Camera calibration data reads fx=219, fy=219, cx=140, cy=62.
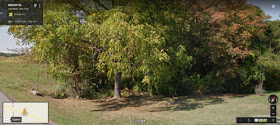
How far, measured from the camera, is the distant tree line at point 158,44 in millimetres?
7824

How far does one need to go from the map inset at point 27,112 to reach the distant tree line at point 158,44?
3.39 metres

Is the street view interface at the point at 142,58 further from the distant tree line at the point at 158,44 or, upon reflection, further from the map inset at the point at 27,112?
the map inset at the point at 27,112

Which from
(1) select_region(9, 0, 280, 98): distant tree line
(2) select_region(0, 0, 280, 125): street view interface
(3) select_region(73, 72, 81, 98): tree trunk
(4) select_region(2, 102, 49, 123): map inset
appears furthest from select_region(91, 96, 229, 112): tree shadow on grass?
(4) select_region(2, 102, 49, 123): map inset

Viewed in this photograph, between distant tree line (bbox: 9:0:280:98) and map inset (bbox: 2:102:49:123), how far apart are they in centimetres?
339

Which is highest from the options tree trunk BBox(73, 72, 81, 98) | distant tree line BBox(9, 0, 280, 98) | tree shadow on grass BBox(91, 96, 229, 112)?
distant tree line BBox(9, 0, 280, 98)

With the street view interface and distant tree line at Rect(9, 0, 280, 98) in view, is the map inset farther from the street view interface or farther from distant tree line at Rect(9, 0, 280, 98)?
distant tree line at Rect(9, 0, 280, 98)

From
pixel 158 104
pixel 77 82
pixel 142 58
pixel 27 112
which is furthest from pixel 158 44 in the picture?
pixel 77 82

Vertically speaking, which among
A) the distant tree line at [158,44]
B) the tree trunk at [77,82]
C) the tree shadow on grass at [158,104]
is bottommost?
the tree shadow on grass at [158,104]

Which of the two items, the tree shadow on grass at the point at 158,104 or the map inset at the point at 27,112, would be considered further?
the tree shadow on grass at the point at 158,104

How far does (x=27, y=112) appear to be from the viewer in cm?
420

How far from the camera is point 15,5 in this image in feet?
18.3

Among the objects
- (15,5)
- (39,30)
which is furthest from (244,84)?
(15,5)

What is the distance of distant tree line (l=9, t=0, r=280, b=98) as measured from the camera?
782 centimetres

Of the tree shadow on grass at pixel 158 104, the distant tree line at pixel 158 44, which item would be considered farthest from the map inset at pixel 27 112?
the tree shadow on grass at pixel 158 104
